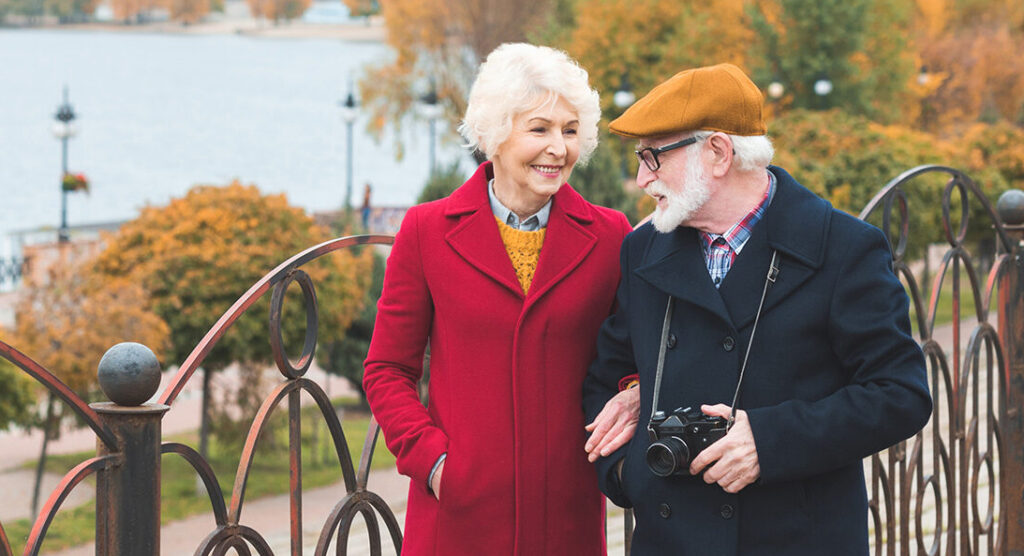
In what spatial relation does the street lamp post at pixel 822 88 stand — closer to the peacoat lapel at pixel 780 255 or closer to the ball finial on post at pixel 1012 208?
the ball finial on post at pixel 1012 208

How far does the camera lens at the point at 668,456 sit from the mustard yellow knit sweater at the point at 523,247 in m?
0.46

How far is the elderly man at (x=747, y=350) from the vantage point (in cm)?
196

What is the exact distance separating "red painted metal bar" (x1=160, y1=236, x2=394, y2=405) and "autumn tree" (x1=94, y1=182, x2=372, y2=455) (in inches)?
402

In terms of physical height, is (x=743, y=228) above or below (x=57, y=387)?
above

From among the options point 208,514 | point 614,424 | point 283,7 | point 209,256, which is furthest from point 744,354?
point 283,7

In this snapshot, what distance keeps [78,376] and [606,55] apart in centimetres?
2131

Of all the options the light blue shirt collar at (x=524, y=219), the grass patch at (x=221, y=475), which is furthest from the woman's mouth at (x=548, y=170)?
the grass patch at (x=221, y=475)

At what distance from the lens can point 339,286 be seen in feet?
45.1

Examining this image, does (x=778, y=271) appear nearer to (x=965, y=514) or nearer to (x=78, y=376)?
(x=965, y=514)

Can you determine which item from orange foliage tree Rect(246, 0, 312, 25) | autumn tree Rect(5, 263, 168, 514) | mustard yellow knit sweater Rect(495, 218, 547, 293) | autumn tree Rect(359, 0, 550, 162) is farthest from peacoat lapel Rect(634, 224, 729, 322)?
orange foliage tree Rect(246, 0, 312, 25)

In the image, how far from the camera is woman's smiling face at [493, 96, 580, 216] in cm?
224

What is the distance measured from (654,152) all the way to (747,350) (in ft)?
1.29

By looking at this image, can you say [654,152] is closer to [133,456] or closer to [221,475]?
[133,456]

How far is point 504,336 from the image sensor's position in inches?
88.3
